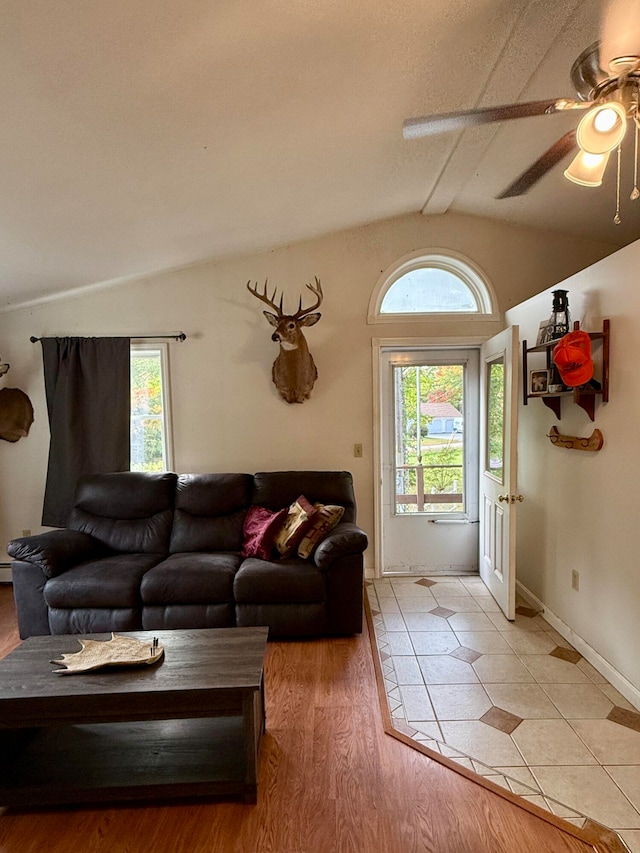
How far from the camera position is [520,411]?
3.52m

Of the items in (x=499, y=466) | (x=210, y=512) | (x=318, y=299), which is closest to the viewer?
(x=499, y=466)

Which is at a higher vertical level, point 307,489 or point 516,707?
point 307,489

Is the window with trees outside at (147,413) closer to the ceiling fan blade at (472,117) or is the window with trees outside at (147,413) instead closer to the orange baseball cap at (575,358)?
the ceiling fan blade at (472,117)

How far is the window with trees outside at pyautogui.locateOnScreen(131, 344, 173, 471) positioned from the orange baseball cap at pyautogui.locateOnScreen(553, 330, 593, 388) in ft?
9.94

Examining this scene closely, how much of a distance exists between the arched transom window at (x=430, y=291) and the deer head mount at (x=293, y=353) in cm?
59

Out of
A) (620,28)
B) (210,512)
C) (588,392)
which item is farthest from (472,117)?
(210,512)

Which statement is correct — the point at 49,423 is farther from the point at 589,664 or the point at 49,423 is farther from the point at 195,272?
the point at 589,664

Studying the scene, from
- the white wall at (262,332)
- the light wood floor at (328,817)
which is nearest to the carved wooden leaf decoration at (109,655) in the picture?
the light wood floor at (328,817)

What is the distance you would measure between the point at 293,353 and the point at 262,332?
0.41m

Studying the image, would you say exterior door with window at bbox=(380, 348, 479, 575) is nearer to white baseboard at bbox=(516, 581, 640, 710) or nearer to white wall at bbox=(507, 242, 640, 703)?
white wall at bbox=(507, 242, 640, 703)

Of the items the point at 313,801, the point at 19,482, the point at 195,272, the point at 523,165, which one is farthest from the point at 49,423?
the point at 523,165

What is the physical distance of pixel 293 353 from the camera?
3648 millimetres

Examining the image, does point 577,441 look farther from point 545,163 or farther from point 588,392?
point 545,163

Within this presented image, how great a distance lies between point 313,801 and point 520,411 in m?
2.82
